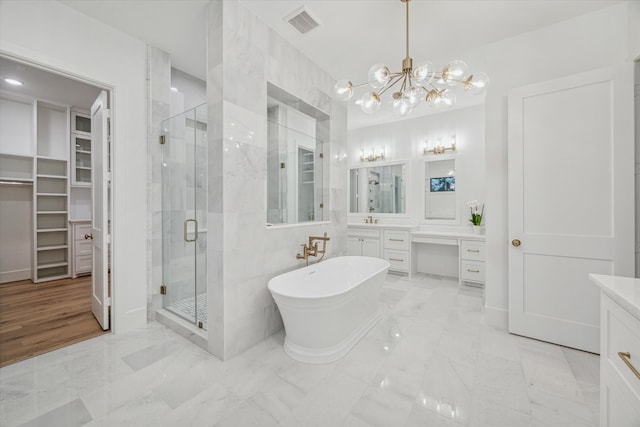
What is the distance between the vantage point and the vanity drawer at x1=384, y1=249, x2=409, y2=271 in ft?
13.9

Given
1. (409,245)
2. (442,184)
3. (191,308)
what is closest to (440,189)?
(442,184)

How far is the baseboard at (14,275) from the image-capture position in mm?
3782

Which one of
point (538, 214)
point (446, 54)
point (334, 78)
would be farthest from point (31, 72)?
point (538, 214)

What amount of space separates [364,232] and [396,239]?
60cm

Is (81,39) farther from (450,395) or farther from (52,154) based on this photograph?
(450,395)

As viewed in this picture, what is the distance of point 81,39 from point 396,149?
4.38m

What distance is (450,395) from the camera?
159cm

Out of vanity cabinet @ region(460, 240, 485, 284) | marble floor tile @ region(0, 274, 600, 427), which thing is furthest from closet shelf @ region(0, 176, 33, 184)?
vanity cabinet @ region(460, 240, 485, 284)

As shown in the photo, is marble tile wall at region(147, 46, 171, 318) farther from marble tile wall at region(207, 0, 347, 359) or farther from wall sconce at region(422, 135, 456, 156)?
wall sconce at region(422, 135, 456, 156)

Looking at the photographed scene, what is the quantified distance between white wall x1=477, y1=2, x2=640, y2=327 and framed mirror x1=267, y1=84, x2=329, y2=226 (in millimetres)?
1816

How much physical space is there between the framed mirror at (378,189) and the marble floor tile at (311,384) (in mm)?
2783

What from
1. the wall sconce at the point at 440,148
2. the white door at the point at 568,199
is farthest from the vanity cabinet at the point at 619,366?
the wall sconce at the point at 440,148

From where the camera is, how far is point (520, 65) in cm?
241

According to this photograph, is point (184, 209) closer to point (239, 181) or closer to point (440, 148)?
point (239, 181)
